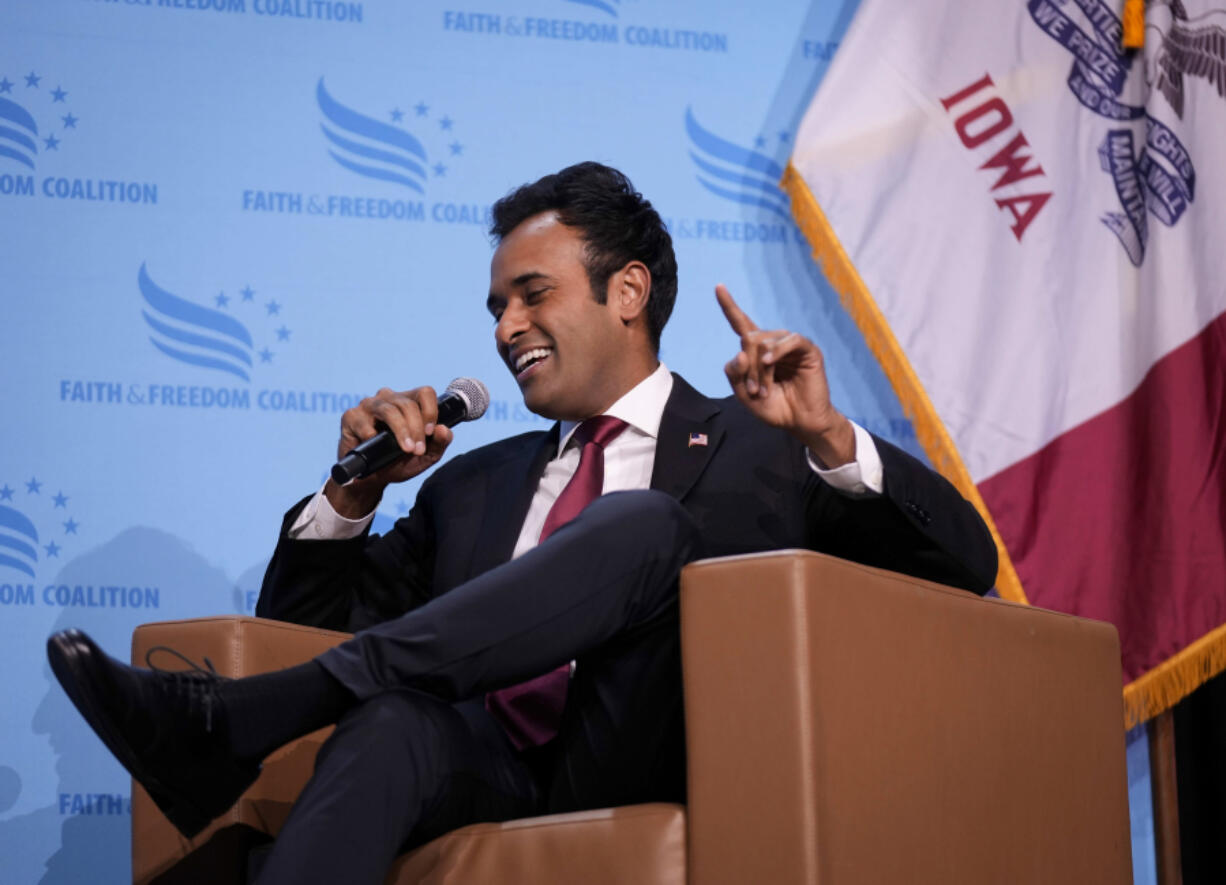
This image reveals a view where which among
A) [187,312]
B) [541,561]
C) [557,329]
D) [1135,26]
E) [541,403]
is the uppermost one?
[1135,26]

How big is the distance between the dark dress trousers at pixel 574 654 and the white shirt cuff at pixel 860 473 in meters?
0.01

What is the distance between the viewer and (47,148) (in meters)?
2.37

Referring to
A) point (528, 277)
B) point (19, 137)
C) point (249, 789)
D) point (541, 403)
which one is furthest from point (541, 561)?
point (19, 137)

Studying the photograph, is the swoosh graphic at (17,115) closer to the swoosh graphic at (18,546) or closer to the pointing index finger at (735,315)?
the swoosh graphic at (18,546)

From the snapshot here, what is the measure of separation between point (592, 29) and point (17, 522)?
140 cm

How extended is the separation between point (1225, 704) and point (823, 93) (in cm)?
137

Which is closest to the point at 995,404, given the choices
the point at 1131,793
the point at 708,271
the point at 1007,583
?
the point at 1007,583

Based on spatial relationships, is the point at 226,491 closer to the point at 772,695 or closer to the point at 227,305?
the point at 227,305

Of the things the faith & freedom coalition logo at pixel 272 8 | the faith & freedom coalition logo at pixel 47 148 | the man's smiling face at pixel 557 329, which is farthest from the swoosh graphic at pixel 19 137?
the man's smiling face at pixel 557 329

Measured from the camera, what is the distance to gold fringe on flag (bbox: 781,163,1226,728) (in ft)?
7.78

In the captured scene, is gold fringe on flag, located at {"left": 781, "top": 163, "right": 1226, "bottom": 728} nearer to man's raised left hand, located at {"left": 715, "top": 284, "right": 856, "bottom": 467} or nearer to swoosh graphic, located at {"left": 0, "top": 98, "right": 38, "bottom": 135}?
man's raised left hand, located at {"left": 715, "top": 284, "right": 856, "bottom": 467}

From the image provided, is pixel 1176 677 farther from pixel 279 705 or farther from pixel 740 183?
pixel 279 705

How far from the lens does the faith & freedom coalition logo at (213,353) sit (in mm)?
2332

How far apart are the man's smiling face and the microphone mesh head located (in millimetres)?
125
